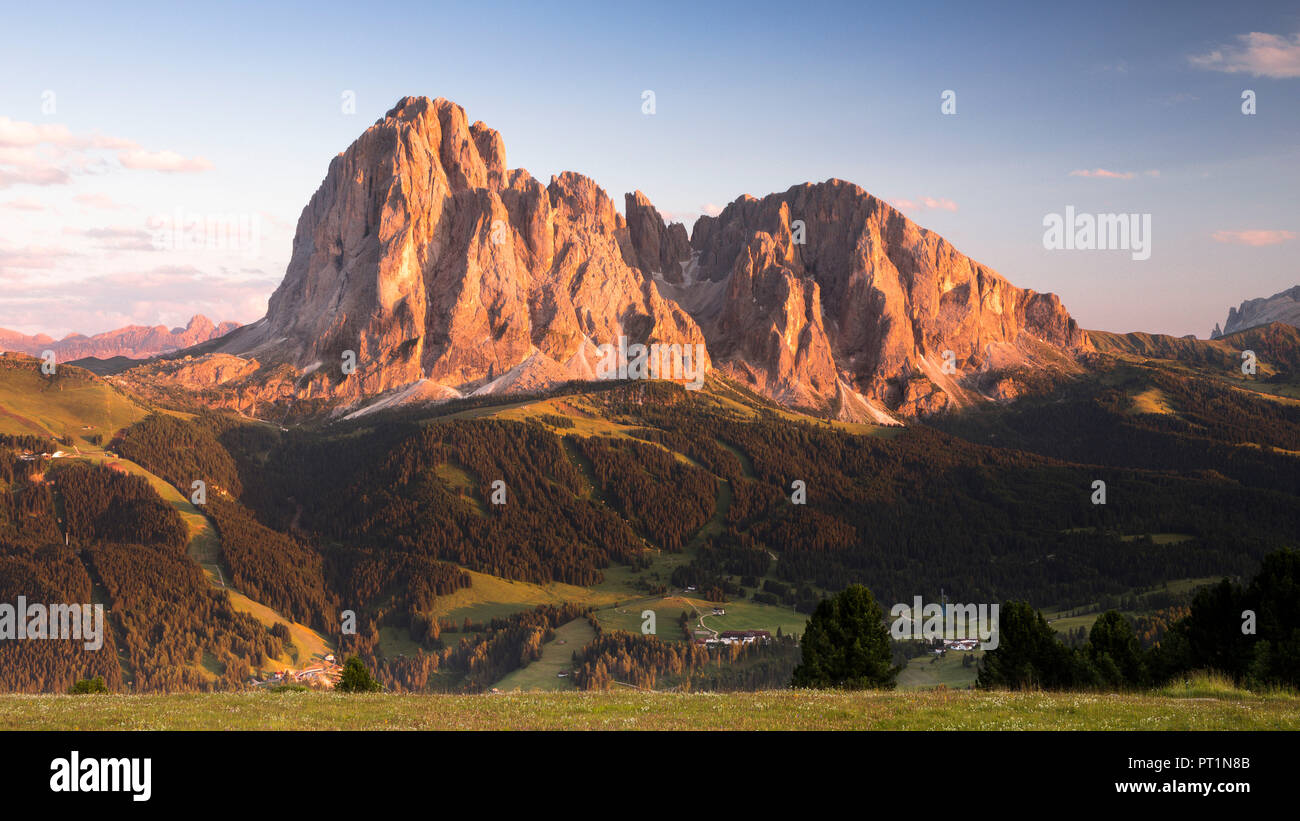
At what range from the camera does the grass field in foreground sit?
30.0 metres

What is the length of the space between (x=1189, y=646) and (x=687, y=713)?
51.5 m

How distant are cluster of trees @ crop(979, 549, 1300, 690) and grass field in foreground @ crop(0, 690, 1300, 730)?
59.4 ft

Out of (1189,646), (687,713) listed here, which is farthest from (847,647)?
(687,713)

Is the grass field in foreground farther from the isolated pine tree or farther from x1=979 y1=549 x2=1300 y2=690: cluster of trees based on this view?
the isolated pine tree

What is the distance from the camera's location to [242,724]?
32.0m

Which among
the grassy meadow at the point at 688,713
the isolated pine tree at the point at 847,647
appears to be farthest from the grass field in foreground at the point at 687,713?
the isolated pine tree at the point at 847,647

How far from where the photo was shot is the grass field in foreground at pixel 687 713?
2995 cm

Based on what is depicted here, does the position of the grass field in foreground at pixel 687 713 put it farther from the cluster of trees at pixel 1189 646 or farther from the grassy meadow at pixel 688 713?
the cluster of trees at pixel 1189 646

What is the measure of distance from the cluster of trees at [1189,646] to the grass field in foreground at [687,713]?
18.1 meters

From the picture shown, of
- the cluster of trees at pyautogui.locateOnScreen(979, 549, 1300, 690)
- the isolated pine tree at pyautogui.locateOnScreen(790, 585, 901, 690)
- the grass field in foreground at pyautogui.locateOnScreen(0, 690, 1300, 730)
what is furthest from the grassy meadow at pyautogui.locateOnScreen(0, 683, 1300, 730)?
the isolated pine tree at pyautogui.locateOnScreen(790, 585, 901, 690)
